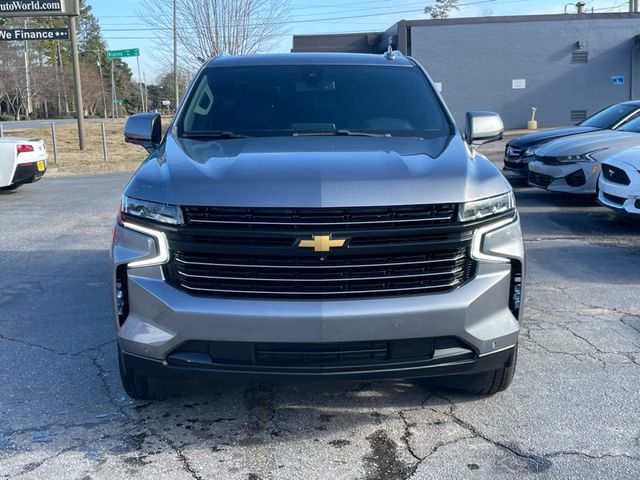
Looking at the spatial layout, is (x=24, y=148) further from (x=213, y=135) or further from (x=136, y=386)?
(x=136, y=386)

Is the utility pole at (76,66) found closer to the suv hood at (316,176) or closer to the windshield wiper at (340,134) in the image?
the windshield wiper at (340,134)

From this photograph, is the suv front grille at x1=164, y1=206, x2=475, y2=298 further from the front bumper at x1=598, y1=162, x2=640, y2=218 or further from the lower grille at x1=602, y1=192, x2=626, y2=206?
the lower grille at x1=602, y1=192, x2=626, y2=206

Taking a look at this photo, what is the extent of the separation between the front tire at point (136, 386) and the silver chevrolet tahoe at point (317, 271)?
0.44 feet

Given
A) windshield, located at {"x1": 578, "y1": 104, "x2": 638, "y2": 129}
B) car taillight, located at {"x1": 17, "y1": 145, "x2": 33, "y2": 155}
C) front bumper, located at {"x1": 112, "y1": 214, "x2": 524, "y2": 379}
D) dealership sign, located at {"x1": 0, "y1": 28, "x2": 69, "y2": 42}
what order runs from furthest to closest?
dealership sign, located at {"x1": 0, "y1": 28, "x2": 69, "y2": 42} < car taillight, located at {"x1": 17, "y1": 145, "x2": 33, "y2": 155} < windshield, located at {"x1": 578, "y1": 104, "x2": 638, "y2": 129} < front bumper, located at {"x1": 112, "y1": 214, "x2": 524, "y2": 379}

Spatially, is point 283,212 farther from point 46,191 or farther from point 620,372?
point 46,191

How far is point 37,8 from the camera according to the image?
21.1m

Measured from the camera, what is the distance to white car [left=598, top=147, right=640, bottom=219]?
8109 mm

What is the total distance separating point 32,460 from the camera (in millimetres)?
3273

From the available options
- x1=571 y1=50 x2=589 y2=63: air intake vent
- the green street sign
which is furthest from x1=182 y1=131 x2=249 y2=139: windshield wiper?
x1=571 y1=50 x2=589 y2=63: air intake vent

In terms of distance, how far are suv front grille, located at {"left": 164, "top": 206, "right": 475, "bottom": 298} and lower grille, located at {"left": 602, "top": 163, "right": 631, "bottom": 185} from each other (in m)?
5.85

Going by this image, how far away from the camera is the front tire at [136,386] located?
3.63 metres

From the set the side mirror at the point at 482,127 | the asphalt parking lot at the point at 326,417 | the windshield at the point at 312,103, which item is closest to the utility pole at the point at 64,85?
the asphalt parking lot at the point at 326,417

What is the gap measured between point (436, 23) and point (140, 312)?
3108cm

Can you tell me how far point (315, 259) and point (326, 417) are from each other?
1.01m
